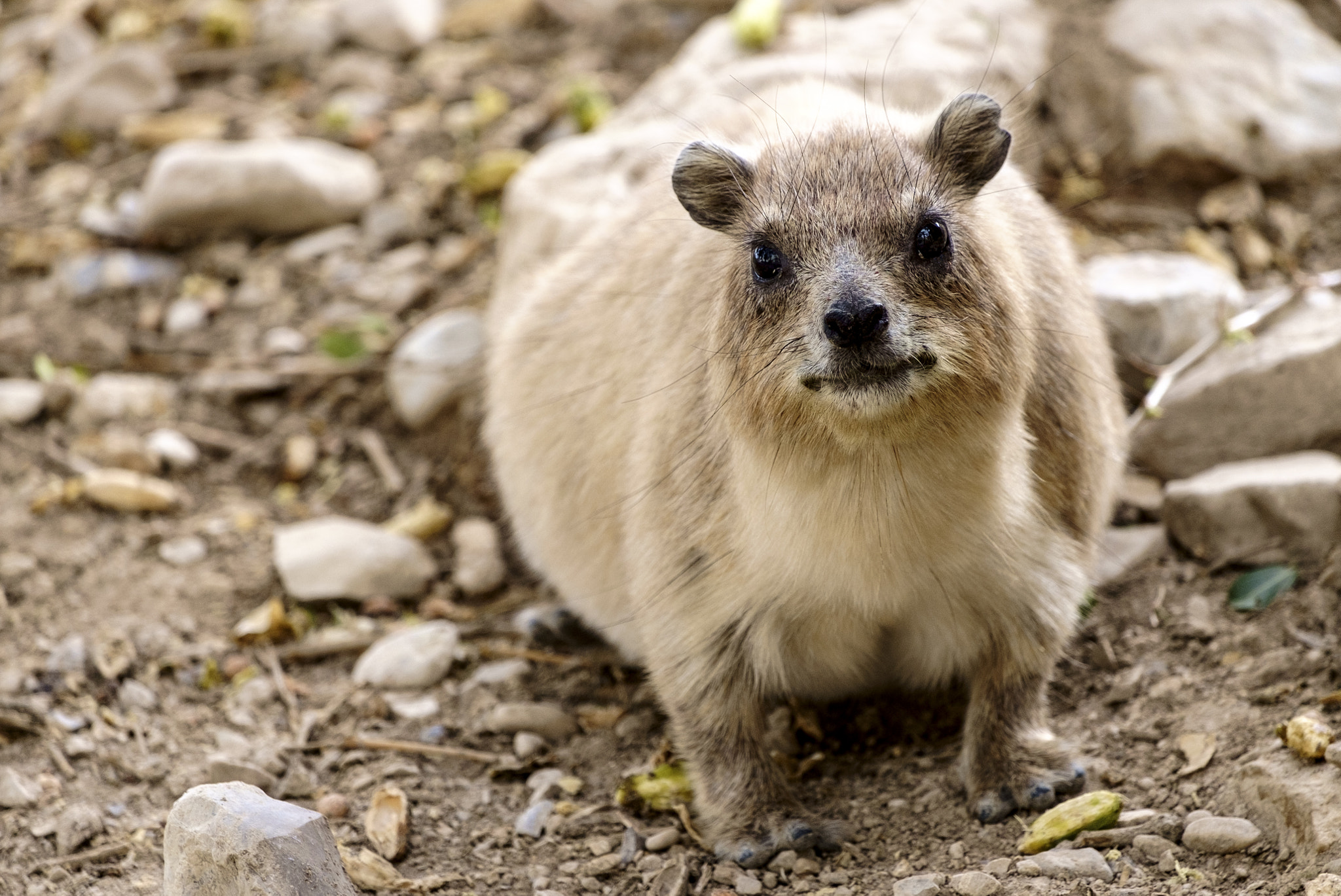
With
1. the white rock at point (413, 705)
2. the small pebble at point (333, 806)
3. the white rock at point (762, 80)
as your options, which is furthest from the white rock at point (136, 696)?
the white rock at point (762, 80)

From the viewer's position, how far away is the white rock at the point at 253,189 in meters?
7.60

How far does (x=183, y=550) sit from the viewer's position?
607 cm

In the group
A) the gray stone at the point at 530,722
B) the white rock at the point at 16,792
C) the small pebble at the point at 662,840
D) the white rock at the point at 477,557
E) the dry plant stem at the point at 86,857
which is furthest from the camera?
the white rock at the point at 477,557


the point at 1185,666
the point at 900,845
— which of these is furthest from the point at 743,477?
the point at 1185,666

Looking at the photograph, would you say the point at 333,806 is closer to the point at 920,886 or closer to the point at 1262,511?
the point at 920,886

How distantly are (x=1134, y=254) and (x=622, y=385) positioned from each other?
271 centimetres

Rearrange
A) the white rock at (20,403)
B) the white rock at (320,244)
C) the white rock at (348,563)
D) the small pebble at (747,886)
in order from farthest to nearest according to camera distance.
Answer: the white rock at (320,244), the white rock at (20,403), the white rock at (348,563), the small pebble at (747,886)

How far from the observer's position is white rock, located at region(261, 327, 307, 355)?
729 centimetres

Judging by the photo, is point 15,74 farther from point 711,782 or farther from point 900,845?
point 900,845

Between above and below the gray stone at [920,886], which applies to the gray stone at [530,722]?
below

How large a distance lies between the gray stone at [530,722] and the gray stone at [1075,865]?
189cm

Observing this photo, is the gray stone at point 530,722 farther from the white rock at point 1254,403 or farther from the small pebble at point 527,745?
the white rock at point 1254,403

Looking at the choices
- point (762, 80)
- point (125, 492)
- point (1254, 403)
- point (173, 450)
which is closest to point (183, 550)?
point (125, 492)

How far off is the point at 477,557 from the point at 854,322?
3.19 m
